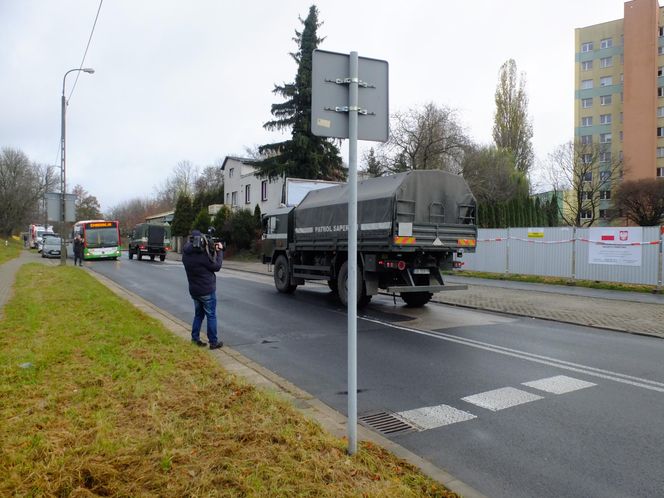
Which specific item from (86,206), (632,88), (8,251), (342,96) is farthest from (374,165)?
(86,206)

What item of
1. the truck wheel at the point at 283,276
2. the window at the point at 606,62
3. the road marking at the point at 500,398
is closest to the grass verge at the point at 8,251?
the truck wheel at the point at 283,276

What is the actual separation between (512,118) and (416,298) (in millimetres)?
53142

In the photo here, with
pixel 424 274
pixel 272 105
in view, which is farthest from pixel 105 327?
pixel 272 105

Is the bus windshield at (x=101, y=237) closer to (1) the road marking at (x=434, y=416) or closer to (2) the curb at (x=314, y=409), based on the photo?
(2) the curb at (x=314, y=409)

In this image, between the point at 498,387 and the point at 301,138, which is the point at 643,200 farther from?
the point at 498,387

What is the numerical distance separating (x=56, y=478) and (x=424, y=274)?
30.7 feet

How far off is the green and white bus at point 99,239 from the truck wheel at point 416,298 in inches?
1088

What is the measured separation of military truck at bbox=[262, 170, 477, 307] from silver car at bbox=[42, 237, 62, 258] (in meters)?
34.0

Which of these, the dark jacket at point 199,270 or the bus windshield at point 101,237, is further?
the bus windshield at point 101,237

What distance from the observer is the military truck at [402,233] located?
10961 millimetres

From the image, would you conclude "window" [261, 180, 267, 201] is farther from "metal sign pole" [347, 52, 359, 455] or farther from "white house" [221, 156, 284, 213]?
"metal sign pole" [347, 52, 359, 455]

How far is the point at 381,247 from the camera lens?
11.0m

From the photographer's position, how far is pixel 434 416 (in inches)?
188

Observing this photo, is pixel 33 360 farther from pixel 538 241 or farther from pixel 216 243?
pixel 538 241
